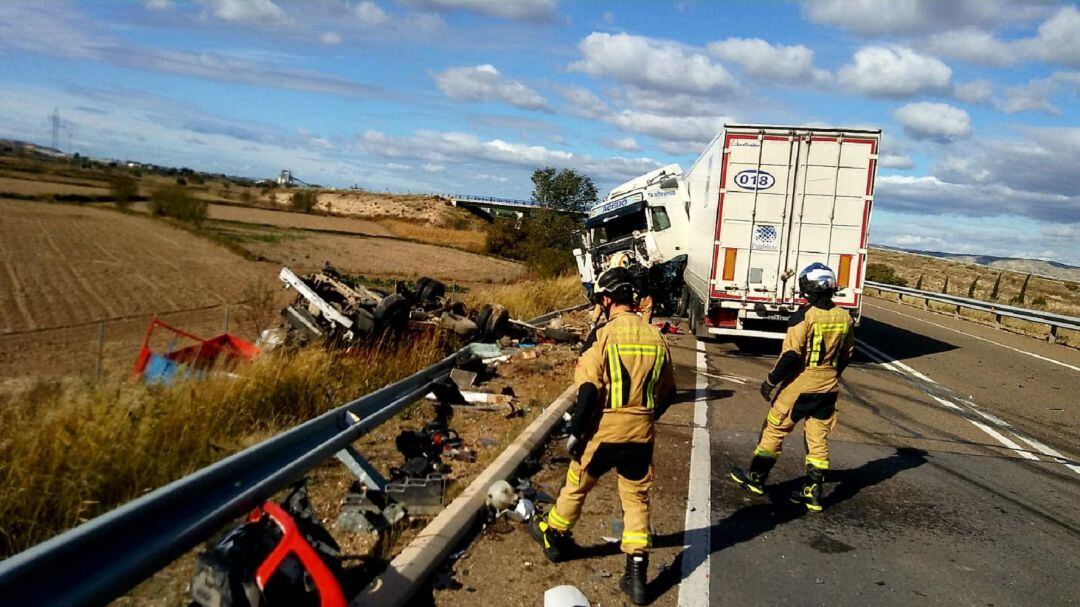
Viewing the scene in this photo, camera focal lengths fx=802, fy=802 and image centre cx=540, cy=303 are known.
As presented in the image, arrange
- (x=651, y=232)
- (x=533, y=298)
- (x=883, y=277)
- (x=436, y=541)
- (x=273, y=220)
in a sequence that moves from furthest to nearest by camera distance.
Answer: (x=273, y=220) → (x=883, y=277) → (x=651, y=232) → (x=533, y=298) → (x=436, y=541)

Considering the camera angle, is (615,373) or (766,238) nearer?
(615,373)

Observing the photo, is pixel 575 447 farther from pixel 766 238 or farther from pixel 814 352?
pixel 766 238

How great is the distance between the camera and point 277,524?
11.7ft

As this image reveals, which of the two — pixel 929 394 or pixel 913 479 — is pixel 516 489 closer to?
pixel 913 479

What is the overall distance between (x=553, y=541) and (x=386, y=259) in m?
42.6

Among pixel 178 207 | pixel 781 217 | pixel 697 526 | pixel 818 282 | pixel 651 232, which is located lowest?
pixel 697 526

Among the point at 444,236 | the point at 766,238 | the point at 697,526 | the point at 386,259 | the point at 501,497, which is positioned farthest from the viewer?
the point at 444,236

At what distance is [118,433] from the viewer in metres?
5.09

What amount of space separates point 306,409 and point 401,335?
3.24 m

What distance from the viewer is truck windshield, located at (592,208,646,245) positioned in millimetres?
21359

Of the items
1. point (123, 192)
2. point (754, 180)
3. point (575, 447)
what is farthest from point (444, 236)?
point (575, 447)

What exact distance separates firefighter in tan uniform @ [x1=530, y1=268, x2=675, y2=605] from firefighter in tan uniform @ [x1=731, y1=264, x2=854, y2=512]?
74.4 inches

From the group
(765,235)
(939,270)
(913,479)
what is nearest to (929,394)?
(765,235)

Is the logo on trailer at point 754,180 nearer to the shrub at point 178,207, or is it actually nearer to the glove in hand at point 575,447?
the glove in hand at point 575,447
